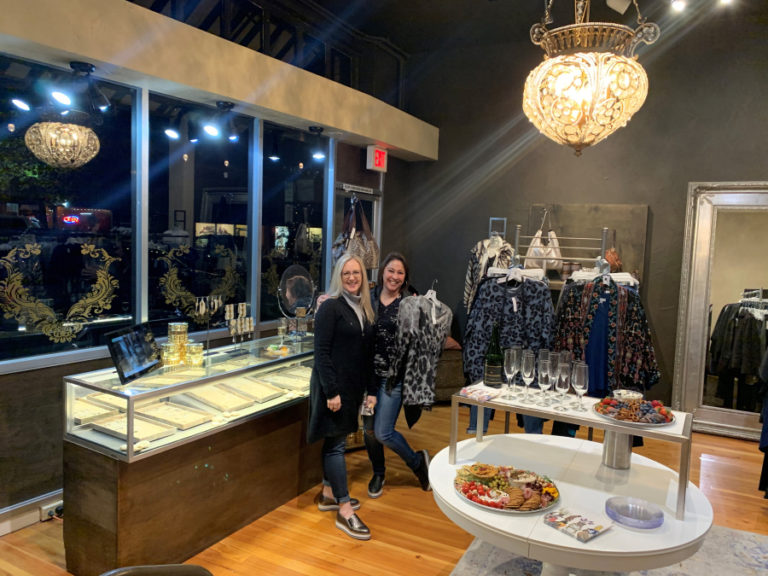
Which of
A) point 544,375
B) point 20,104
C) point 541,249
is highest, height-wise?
point 20,104

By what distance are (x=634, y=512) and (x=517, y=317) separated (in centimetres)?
182

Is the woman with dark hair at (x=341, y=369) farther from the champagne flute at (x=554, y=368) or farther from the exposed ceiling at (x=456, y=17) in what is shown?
the exposed ceiling at (x=456, y=17)

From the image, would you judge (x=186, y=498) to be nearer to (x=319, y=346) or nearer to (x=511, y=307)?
(x=319, y=346)

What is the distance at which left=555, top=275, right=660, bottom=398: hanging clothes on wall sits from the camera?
3.62 meters

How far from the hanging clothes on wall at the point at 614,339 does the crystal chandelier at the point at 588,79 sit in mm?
1411

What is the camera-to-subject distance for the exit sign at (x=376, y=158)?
559 centimetres

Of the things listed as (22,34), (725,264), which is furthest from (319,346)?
(725,264)

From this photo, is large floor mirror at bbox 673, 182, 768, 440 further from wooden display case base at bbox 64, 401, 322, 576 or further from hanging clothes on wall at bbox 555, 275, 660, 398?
wooden display case base at bbox 64, 401, 322, 576

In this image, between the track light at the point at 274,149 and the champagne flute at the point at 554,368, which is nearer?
the champagne flute at the point at 554,368

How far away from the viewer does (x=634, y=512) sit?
1913mm

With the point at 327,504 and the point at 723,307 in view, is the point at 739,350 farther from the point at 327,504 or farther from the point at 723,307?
the point at 327,504

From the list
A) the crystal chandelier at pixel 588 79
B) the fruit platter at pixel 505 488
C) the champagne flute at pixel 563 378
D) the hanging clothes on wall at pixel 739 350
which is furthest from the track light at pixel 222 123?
the hanging clothes on wall at pixel 739 350

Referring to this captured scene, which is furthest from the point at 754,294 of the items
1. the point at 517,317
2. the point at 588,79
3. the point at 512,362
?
the point at 512,362

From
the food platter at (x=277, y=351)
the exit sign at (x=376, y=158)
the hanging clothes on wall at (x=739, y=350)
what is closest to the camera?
the food platter at (x=277, y=351)
